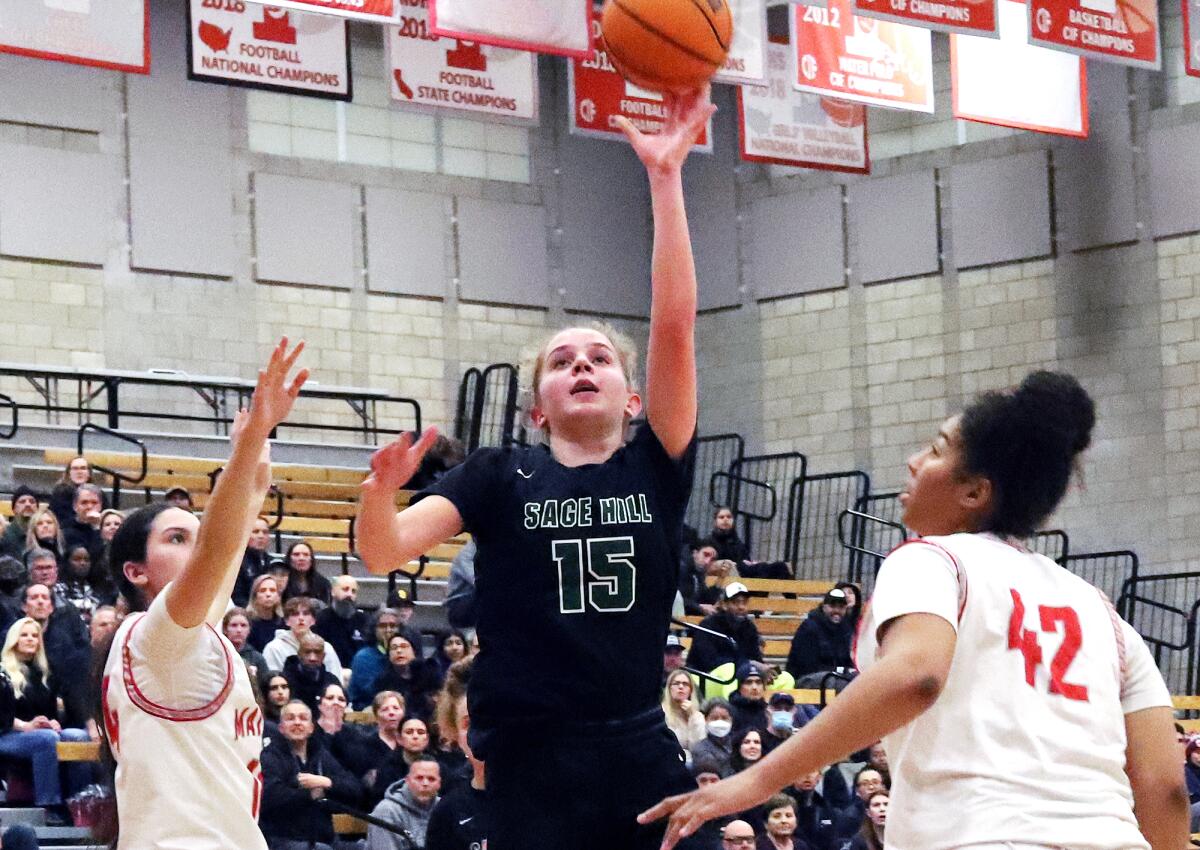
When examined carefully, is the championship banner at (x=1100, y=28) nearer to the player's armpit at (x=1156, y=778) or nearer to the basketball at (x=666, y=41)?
the basketball at (x=666, y=41)

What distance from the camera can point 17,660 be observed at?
36.7 ft

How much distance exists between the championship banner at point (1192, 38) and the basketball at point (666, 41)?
1079 cm

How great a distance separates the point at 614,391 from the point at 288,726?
22.8ft

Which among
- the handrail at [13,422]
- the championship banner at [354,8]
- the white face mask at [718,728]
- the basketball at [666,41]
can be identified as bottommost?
the white face mask at [718,728]

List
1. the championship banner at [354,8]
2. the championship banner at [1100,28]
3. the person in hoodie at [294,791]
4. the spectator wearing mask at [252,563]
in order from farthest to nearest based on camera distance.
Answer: the championship banner at [1100,28], the spectator wearing mask at [252,563], the championship banner at [354,8], the person in hoodie at [294,791]

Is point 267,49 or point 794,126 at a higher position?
point 267,49

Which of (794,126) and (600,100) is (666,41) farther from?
(794,126)

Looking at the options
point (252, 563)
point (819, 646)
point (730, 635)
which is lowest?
point (819, 646)

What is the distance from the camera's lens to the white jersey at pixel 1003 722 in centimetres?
337

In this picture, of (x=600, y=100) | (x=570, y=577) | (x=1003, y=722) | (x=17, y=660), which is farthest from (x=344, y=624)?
(x=1003, y=722)

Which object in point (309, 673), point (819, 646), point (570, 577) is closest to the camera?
point (570, 577)

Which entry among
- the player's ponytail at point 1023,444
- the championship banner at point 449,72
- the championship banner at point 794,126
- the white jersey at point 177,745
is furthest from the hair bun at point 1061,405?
the championship banner at point 794,126

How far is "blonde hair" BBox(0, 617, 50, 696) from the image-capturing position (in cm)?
1109

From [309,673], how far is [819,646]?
5321mm
